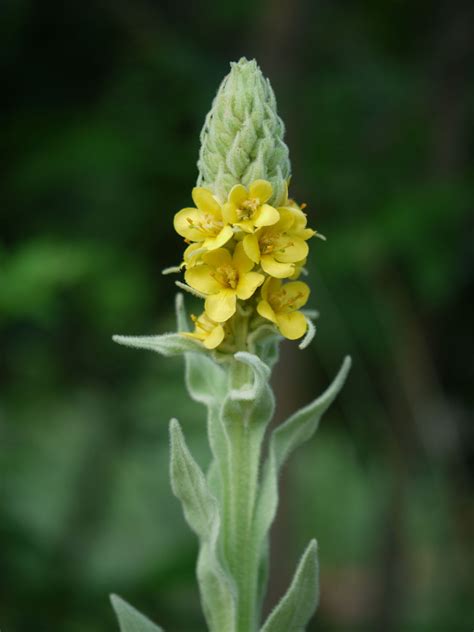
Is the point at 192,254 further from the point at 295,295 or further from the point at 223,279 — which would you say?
the point at 295,295

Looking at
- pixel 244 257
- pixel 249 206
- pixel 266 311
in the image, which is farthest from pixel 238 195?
pixel 266 311

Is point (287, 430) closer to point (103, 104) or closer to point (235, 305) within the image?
point (235, 305)

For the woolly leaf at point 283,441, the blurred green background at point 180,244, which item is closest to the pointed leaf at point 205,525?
the woolly leaf at point 283,441

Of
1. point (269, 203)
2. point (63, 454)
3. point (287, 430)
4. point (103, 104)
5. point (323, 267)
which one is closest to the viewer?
point (269, 203)

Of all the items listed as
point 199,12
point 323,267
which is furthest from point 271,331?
point 199,12

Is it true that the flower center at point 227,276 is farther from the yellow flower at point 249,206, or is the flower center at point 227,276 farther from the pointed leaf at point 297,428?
the pointed leaf at point 297,428

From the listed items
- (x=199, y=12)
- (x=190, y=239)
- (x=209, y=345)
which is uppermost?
(x=199, y=12)

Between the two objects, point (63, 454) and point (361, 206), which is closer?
point (361, 206)

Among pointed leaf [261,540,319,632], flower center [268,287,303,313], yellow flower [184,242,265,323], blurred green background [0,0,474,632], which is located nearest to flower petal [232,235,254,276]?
yellow flower [184,242,265,323]
